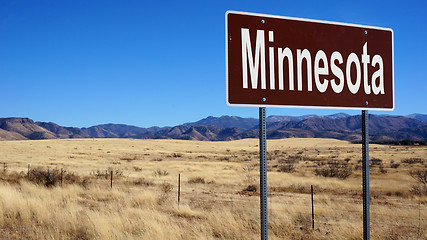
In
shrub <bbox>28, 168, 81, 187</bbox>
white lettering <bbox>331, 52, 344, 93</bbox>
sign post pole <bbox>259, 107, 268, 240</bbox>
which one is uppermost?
white lettering <bbox>331, 52, 344, 93</bbox>

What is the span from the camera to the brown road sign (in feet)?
11.2

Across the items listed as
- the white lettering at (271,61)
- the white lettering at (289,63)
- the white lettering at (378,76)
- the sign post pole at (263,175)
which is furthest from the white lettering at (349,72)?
the sign post pole at (263,175)

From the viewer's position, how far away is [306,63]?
3.73 meters

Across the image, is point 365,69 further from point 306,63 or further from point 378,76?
point 306,63

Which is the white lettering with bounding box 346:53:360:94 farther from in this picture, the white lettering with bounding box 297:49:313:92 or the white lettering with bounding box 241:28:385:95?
the white lettering with bounding box 297:49:313:92

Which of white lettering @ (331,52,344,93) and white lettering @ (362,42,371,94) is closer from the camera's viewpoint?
white lettering @ (331,52,344,93)

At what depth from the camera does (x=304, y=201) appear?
14.4 m

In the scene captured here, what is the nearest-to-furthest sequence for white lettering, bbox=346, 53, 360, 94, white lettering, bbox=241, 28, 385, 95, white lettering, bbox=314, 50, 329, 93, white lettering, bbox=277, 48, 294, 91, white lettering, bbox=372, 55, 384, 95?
white lettering, bbox=241, 28, 385, 95 → white lettering, bbox=277, 48, 294, 91 → white lettering, bbox=314, 50, 329, 93 → white lettering, bbox=346, 53, 360, 94 → white lettering, bbox=372, 55, 384, 95

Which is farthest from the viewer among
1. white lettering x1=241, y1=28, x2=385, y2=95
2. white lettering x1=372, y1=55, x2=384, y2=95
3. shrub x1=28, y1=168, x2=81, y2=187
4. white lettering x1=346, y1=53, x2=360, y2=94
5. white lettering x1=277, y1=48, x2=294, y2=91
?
shrub x1=28, y1=168, x2=81, y2=187

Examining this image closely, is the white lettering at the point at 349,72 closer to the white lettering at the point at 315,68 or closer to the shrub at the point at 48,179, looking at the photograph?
the white lettering at the point at 315,68

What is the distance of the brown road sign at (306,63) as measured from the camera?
3410 millimetres

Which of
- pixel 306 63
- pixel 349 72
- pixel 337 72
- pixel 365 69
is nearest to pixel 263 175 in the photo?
pixel 306 63

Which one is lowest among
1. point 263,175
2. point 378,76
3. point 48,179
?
point 48,179

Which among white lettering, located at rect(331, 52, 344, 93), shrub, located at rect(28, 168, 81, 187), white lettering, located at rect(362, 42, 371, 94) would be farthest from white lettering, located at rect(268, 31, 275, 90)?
shrub, located at rect(28, 168, 81, 187)
